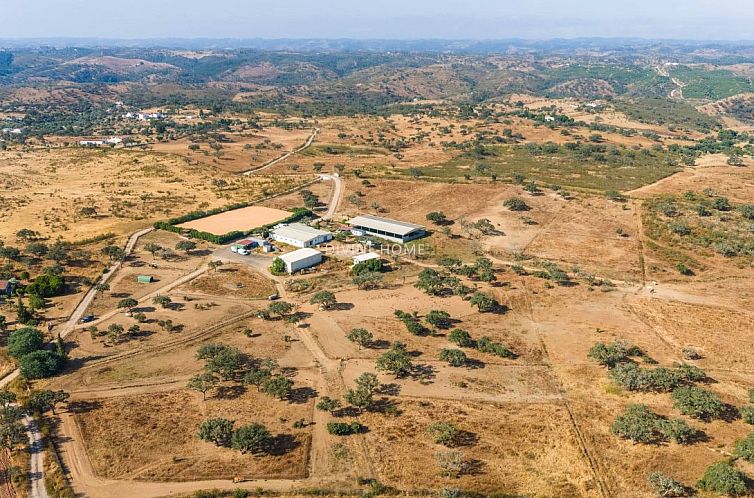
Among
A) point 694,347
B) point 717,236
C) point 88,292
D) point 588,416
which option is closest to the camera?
point 588,416

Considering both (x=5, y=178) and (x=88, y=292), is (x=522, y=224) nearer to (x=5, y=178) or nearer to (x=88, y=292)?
(x=88, y=292)

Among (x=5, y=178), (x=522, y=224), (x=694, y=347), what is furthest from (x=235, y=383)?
(x=5, y=178)

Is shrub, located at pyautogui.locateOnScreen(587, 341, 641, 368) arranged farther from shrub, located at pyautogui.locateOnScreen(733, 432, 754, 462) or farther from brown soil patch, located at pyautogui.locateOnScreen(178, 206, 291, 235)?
brown soil patch, located at pyautogui.locateOnScreen(178, 206, 291, 235)

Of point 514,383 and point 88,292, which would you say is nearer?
point 514,383

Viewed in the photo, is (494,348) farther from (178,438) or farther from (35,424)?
(35,424)

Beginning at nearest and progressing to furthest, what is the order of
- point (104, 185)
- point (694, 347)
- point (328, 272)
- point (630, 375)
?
point (630, 375), point (694, 347), point (328, 272), point (104, 185)

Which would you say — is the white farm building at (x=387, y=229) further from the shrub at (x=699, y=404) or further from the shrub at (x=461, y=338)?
the shrub at (x=699, y=404)

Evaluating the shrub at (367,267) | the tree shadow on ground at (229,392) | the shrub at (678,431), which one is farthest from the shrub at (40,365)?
the shrub at (678,431)
